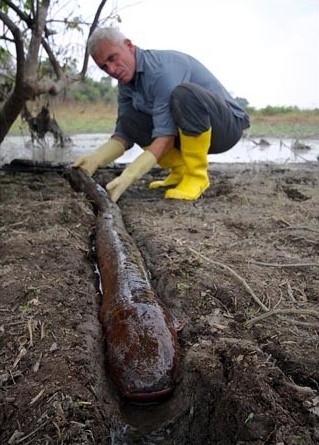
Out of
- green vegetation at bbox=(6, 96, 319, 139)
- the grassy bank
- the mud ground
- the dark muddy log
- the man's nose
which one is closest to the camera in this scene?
the mud ground

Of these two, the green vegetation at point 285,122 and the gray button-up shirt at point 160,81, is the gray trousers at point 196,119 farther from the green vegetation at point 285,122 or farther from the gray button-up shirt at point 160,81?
the green vegetation at point 285,122

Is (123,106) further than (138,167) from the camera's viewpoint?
Yes

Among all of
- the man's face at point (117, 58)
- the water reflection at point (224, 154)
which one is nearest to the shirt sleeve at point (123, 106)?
the man's face at point (117, 58)

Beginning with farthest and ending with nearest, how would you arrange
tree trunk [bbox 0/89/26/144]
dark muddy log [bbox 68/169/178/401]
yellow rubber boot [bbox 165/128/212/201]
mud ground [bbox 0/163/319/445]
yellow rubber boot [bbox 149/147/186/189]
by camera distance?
tree trunk [bbox 0/89/26/144] < yellow rubber boot [bbox 149/147/186/189] < yellow rubber boot [bbox 165/128/212/201] < dark muddy log [bbox 68/169/178/401] < mud ground [bbox 0/163/319/445]

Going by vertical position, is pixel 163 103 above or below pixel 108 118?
above

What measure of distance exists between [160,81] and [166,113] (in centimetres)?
30

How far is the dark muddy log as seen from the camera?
187cm

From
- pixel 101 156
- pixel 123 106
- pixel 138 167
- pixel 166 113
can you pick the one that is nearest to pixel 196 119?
pixel 166 113

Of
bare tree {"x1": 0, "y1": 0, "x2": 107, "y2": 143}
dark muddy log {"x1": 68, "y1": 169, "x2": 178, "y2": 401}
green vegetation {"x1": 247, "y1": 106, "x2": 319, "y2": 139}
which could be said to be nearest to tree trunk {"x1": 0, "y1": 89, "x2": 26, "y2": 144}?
bare tree {"x1": 0, "y1": 0, "x2": 107, "y2": 143}

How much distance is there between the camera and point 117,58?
4230 millimetres

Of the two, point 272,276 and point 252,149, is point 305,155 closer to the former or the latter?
point 252,149

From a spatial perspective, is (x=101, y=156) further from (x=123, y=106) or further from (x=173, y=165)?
(x=173, y=165)

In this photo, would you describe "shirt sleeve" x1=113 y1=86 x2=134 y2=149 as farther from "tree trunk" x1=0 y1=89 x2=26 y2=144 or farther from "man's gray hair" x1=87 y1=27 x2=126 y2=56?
"tree trunk" x1=0 y1=89 x2=26 y2=144

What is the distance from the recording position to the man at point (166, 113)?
4286 millimetres
